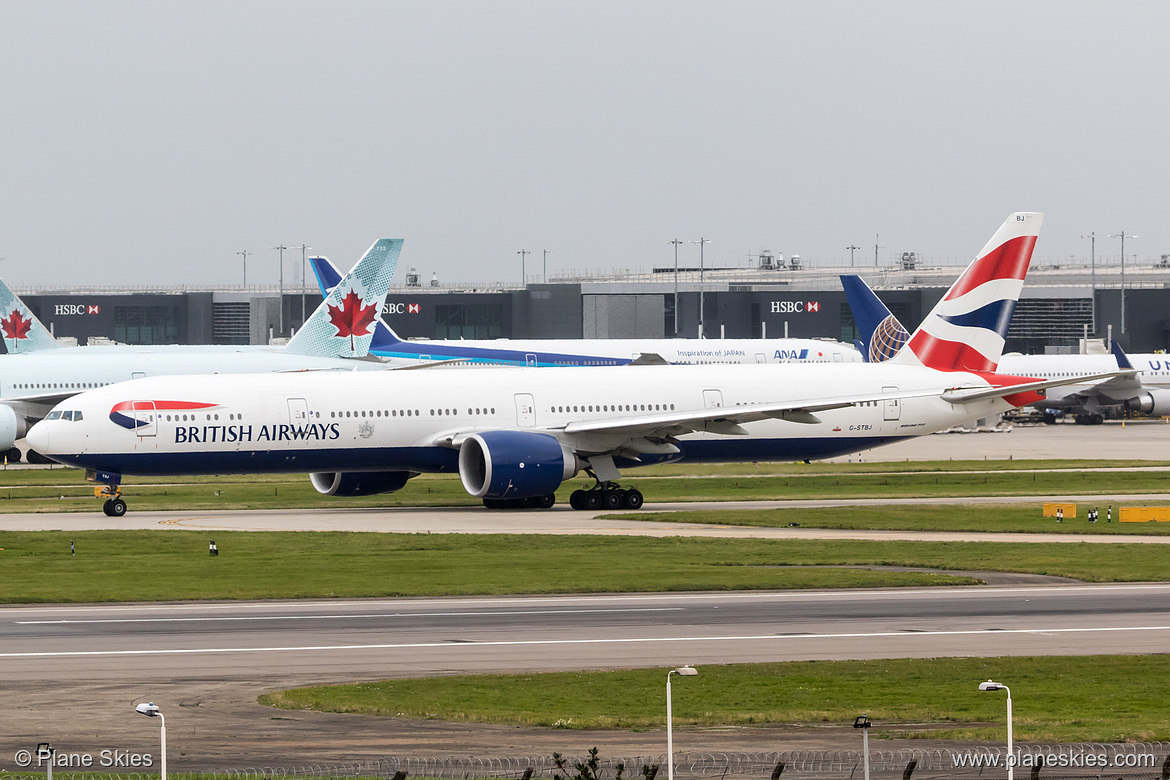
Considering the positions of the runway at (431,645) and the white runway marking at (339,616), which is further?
the white runway marking at (339,616)

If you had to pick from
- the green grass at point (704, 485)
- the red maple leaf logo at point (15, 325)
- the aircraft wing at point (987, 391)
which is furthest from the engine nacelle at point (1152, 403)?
the red maple leaf logo at point (15, 325)

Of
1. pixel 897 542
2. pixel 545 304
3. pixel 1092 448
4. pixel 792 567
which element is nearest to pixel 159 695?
pixel 792 567

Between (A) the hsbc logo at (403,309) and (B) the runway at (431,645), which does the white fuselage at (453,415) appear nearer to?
(B) the runway at (431,645)

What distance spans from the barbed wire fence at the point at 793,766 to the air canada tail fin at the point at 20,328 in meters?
81.5

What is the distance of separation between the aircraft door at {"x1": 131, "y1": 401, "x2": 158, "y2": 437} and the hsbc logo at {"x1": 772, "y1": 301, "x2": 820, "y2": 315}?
117 m

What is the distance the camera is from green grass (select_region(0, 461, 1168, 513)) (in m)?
58.6

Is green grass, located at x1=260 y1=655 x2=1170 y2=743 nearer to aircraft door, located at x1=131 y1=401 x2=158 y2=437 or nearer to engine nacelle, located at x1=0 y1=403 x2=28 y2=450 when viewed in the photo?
aircraft door, located at x1=131 y1=401 x2=158 y2=437

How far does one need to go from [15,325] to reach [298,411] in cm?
5393

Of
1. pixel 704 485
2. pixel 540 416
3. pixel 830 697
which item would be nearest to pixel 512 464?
pixel 540 416

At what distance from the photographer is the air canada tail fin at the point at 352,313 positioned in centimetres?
8575

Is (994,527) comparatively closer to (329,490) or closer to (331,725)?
(329,490)

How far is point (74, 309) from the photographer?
603ft

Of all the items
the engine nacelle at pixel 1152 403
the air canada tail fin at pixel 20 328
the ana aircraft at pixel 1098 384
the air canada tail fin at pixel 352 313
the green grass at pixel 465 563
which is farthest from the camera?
the engine nacelle at pixel 1152 403

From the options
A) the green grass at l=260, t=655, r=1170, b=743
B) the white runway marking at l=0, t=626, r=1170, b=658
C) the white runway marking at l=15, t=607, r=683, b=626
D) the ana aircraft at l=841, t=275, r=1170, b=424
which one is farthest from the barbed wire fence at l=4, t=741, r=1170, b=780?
the ana aircraft at l=841, t=275, r=1170, b=424
